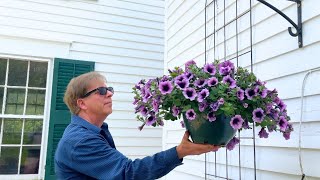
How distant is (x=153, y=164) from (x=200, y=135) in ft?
0.74

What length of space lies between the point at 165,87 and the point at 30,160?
3634mm

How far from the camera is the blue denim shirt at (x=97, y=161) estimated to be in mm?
1329

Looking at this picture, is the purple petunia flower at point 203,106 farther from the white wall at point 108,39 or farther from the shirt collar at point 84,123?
the white wall at point 108,39

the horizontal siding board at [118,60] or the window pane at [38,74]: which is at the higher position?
the horizontal siding board at [118,60]

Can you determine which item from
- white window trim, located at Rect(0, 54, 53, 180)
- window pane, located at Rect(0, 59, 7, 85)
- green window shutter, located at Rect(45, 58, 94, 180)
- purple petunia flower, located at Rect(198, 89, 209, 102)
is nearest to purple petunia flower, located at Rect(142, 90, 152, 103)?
purple petunia flower, located at Rect(198, 89, 209, 102)

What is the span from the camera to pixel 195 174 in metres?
2.85

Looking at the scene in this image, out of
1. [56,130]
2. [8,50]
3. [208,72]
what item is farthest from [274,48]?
[8,50]

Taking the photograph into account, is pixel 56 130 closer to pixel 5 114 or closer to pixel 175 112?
pixel 5 114

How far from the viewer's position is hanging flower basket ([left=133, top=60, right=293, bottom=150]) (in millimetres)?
1269

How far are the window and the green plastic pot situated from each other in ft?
11.7

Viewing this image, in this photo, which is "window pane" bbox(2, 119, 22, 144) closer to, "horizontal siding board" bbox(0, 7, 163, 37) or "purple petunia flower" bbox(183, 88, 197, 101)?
"horizontal siding board" bbox(0, 7, 163, 37)

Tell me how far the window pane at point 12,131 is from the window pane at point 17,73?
1.66 ft

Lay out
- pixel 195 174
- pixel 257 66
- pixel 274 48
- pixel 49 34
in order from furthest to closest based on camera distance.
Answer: pixel 49 34 → pixel 195 174 → pixel 257 66 → pixel 274 48

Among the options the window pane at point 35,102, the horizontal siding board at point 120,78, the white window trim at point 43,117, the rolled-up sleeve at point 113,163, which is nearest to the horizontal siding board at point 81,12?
the white window trim at point 43,117
